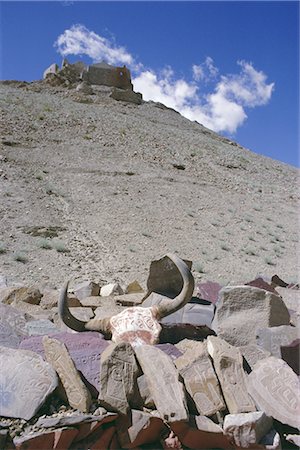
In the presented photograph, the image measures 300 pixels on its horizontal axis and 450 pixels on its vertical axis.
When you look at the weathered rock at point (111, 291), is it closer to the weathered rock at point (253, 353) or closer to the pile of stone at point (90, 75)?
the weathered rock at point (253, 353)

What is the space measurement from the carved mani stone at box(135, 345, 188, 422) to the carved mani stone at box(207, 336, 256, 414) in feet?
1.06

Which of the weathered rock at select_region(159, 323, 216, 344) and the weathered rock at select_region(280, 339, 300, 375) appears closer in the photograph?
the weathered rock at select_region(280, 339, 300, 375)

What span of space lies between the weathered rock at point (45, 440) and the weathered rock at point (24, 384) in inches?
7.0

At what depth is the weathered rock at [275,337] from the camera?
13.1ft

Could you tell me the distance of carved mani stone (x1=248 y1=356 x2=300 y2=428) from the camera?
315 centimetres

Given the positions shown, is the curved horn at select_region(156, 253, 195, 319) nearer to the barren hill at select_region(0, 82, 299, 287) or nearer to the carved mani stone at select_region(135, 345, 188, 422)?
the carved mani stone at select_region(135, 345, 188, 422)

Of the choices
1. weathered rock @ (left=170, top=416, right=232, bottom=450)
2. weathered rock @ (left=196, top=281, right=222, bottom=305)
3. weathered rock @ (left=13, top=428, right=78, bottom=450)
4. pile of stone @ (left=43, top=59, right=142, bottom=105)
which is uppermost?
pile of stone @ (left=43, top=59, right=142, bottom=105)

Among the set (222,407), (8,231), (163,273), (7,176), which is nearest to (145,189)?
(7,176)

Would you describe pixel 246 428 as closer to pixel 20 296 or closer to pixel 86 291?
pixel 20 296

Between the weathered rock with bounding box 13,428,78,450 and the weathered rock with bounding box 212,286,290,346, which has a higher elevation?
the weathered rock with bounding box 212,286,290,346

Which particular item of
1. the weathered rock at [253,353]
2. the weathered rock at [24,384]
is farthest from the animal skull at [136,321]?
the weathered rock at [24,384]

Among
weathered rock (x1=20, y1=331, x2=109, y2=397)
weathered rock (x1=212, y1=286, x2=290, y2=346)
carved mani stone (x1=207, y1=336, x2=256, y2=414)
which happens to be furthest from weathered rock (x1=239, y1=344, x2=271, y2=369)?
weathered rock (x1=20, y1=331, x2=109, y2=397)

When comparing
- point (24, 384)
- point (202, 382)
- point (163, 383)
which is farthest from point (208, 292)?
point (24, 384)

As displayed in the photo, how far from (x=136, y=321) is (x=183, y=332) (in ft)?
1.44
